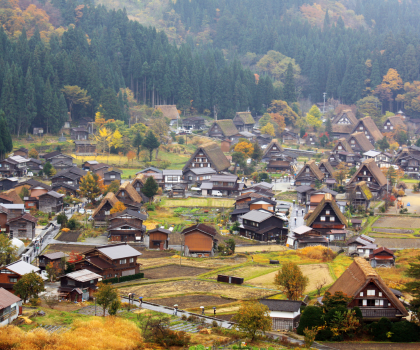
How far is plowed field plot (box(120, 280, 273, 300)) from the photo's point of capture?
3108cm

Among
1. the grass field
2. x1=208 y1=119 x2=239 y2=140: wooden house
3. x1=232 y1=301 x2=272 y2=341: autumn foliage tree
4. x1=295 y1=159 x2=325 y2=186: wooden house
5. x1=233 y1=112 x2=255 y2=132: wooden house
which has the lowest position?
x1=232 y1=301 x2=272 y2=341: autumn foliage tree

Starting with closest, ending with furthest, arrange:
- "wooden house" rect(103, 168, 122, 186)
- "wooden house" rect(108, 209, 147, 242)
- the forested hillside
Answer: "wooden house" rect(108, 209, 147, 242)
"wooden house" rect(103, 168, 122, 186)
the forested hillside

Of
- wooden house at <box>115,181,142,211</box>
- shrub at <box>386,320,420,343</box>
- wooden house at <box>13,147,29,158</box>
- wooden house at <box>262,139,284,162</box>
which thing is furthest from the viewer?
wooden house at <box>262,139,284,162</box>

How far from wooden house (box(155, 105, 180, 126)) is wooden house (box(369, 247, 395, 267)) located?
4824 centimetres

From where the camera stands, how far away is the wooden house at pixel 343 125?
84650 mm

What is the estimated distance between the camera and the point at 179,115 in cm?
8412

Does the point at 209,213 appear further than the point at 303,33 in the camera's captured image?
No

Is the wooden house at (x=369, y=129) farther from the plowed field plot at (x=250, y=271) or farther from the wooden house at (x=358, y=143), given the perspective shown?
the plowed field plot at (x=250, y=271)

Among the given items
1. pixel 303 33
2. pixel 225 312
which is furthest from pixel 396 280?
pixel 303 33

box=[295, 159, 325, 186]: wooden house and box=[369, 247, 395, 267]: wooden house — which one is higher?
box=[295, 159, 325, 186]: wooden house

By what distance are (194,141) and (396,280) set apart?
155 feet

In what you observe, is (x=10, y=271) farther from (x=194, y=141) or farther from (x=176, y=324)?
(x=194, y=141)

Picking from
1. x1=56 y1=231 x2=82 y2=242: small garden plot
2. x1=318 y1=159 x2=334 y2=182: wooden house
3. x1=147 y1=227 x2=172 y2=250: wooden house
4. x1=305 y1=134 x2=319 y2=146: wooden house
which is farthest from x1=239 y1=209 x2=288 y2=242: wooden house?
x1=305 y1=134 x2=319 y2=146: wooden house

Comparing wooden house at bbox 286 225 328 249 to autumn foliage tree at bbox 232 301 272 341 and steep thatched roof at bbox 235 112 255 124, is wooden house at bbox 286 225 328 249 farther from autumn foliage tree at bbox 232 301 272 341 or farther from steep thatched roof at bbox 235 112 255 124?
steep thatched roof at bbox 235 112 255 124
